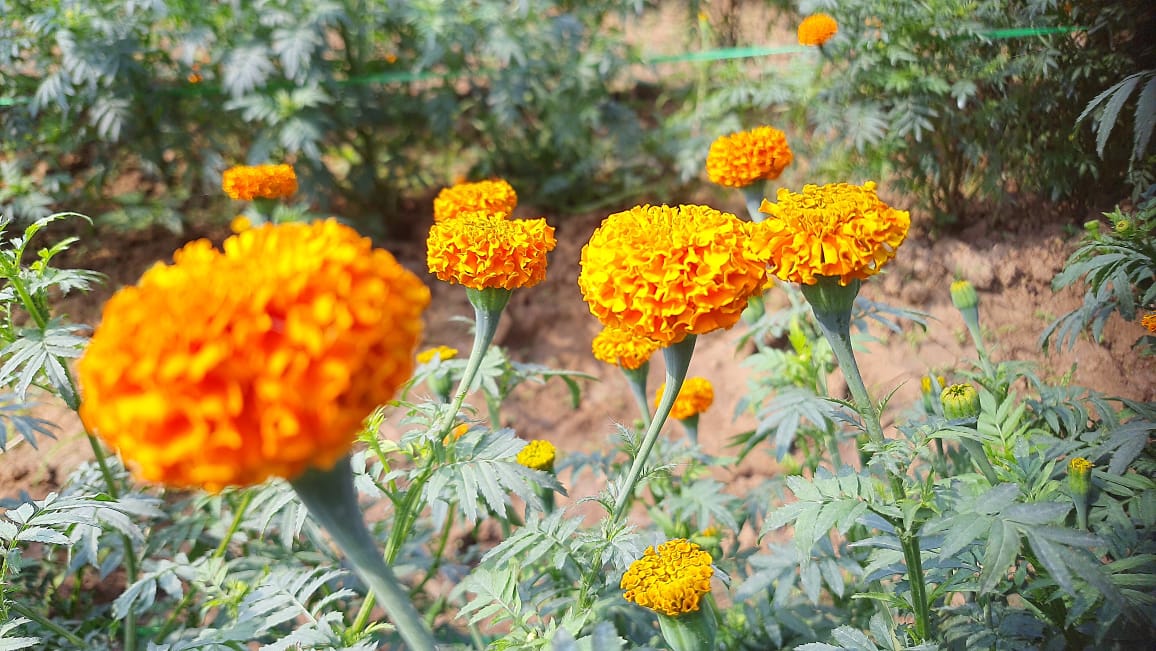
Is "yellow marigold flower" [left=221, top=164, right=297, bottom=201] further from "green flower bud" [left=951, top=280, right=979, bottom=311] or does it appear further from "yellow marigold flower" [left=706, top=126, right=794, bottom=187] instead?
"green flower bud" [left=951, top=280, right=979, bottom=311]

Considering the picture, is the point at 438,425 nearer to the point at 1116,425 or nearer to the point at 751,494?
the point at 751,494

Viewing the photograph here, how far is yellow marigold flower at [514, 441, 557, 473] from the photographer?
5.18 feet

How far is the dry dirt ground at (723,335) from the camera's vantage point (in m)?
1.88

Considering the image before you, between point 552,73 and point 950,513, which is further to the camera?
point 552,73

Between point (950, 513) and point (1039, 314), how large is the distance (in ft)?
3.86

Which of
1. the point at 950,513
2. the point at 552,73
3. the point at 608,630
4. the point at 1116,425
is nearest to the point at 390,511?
the point at 608,630

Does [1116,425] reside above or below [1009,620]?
above

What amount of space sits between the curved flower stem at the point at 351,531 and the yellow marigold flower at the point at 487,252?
21.9 inches

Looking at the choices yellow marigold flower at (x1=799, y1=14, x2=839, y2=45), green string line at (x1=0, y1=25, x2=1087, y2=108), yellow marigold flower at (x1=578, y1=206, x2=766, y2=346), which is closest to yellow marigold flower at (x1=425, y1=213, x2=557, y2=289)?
yellow marigold flower at (x1=578, y1=206, x2=766, y2=346)

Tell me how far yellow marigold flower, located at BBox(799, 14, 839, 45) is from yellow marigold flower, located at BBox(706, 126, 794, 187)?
1085 millimetres

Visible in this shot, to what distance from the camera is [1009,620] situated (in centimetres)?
125

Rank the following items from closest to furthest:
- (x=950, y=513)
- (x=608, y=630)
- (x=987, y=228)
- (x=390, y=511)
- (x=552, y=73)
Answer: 1. (x=608, y=630)
2. (x=950, y=513)
3. (x=390, y=511)
4. (x=987, y=228)
5. (x=552, y=73)

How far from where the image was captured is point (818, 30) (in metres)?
2.55

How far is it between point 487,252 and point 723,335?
233 centimetres
